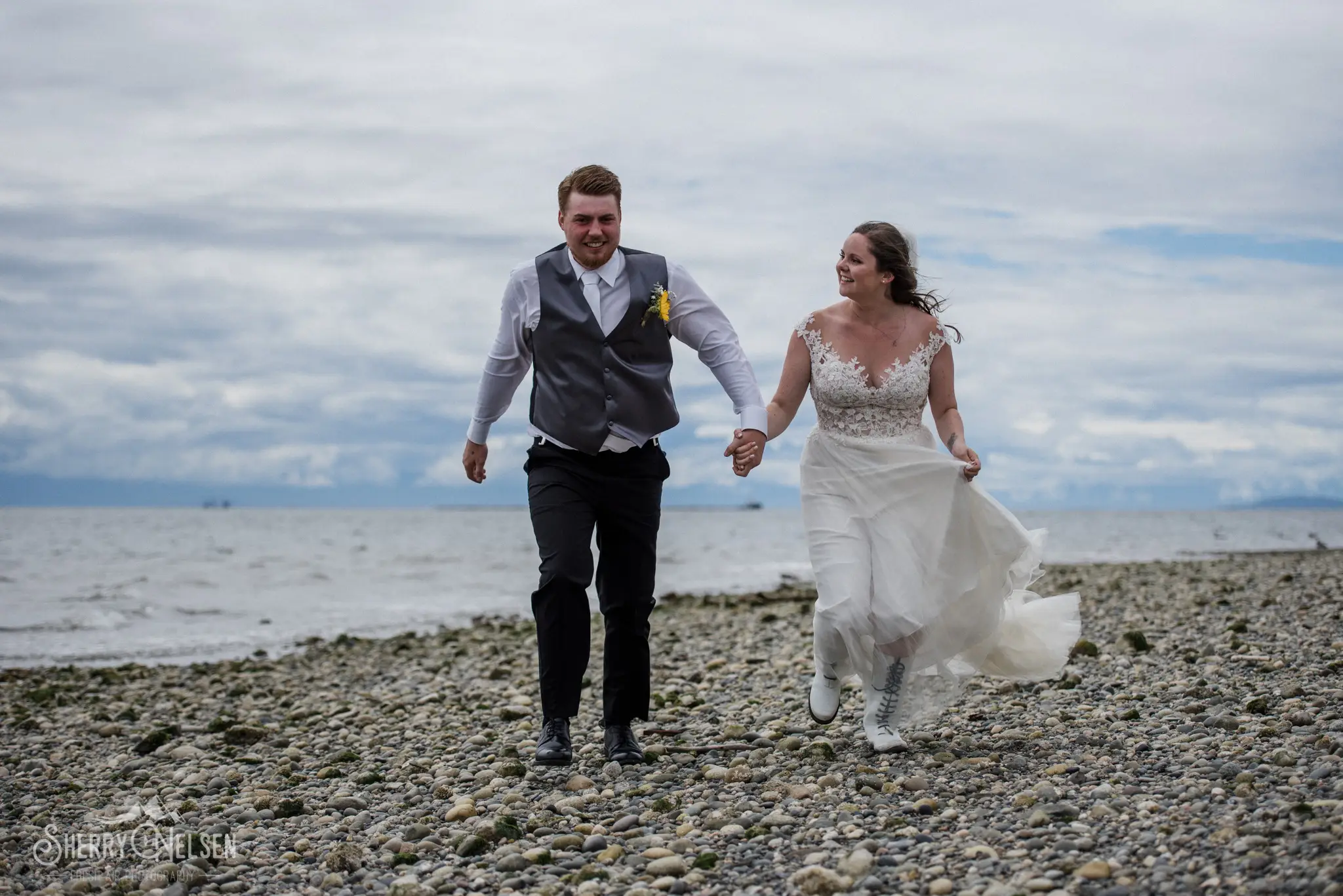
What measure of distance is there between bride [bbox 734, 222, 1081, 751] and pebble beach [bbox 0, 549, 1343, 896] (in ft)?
1.25

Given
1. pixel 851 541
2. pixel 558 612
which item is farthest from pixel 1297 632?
pixel 558 612

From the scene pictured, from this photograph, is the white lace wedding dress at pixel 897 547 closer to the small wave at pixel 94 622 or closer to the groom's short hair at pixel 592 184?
the groom's short hair at pixel 592 184

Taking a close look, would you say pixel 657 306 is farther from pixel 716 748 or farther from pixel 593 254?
pixel 716 748

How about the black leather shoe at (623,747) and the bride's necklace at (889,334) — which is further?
the bride's necklace at (889,334)

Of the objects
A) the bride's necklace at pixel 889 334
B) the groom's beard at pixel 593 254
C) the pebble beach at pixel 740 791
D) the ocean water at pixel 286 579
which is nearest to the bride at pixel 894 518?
the bride's necklace at pixel 889 334

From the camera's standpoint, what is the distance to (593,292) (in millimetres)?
5812

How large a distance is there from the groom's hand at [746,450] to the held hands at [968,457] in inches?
37.4

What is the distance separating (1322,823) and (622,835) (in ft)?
7.96

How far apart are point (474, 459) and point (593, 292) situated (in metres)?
1.07

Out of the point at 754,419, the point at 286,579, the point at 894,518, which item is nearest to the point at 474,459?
the point at 754,419

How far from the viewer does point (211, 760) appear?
24.3 ft

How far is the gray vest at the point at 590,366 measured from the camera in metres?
5.71

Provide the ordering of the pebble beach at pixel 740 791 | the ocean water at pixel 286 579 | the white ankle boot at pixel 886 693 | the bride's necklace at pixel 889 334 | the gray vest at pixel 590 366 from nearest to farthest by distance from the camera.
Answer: the pebble beach at pixel 740 791, the gray vest at pixel 590 366, the white ankle boot at pixel 886 693, the bride's necklace at pixel 889 334, the ocean water at pixel 286 579

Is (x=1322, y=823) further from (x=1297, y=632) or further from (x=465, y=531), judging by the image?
(x=465, y=531)
